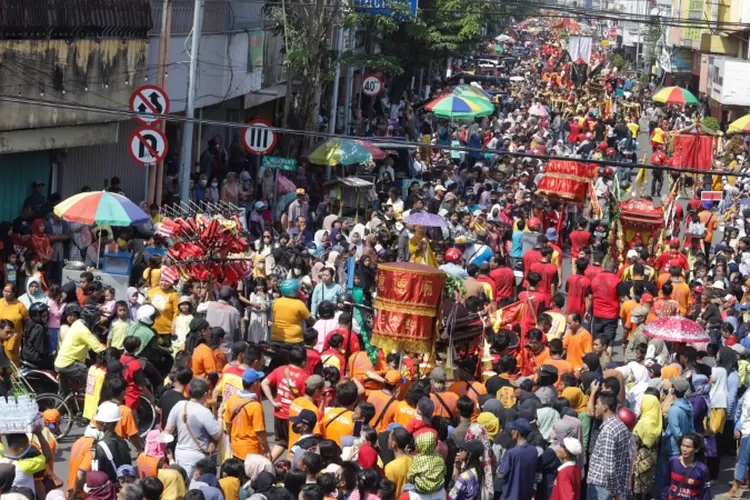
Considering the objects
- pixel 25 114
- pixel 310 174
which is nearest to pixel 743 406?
pixel 25 114

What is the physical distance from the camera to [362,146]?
27.9 metres

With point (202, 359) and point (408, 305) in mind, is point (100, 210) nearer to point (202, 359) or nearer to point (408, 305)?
point (202, 359)

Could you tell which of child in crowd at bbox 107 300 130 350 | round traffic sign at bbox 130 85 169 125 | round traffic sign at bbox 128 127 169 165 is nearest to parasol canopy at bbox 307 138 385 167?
round traffic sign at bbox 130 85 169 125

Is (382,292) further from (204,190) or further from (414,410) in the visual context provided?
(204,190)

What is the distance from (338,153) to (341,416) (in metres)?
15.0

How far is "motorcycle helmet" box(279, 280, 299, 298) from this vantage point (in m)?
17.0

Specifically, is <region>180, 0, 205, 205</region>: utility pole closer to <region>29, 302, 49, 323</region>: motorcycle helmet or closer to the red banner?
<region>29, 302, 49, 323</region>: motorcycle helmet

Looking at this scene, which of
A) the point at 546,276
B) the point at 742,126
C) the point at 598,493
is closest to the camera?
the point at 598,493

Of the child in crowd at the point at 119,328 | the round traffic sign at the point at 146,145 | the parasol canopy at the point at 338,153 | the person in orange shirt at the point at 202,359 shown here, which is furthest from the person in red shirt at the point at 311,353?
the parasol canopy at the point at 338,153

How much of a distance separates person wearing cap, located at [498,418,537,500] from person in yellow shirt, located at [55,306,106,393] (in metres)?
4.64

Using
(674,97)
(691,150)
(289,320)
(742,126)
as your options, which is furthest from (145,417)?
(674,97)

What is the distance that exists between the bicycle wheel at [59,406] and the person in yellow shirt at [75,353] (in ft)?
0.77

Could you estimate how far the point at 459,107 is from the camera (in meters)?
34.0

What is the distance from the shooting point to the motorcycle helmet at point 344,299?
659 inches
